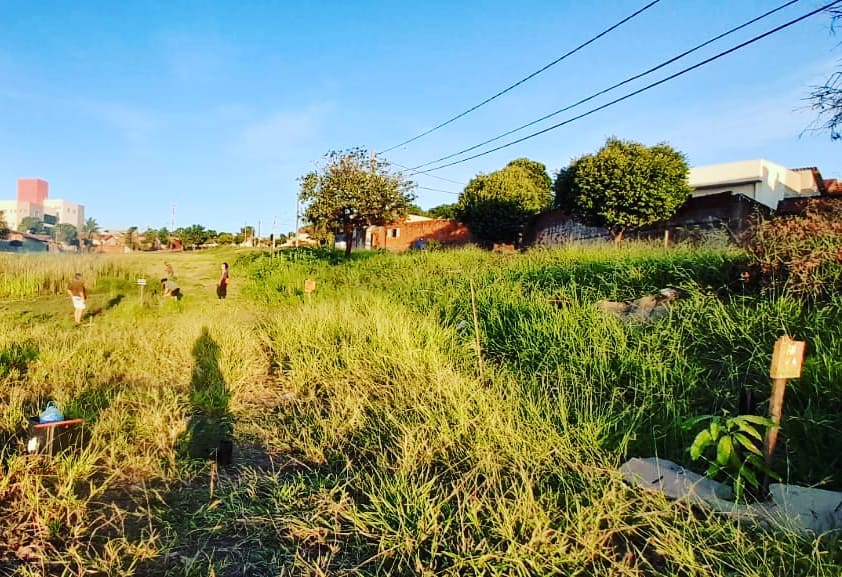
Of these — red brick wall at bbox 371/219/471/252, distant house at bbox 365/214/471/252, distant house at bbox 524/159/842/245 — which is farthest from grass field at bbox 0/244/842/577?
red brick wall at bbox 371/219/471/252

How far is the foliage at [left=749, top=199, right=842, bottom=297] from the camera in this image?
3.75 meters

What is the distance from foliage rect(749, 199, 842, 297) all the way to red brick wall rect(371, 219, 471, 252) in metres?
18.7

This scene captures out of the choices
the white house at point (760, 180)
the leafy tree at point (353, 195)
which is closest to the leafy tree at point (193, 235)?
the leafy tree at point (353, 195)

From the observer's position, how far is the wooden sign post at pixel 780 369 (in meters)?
2.05

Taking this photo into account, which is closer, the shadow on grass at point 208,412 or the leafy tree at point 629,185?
the shadow on grass at point 208,412

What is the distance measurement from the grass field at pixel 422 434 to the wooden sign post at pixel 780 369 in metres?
0.41

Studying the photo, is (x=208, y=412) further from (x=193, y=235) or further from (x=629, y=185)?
(x=193, y=235)

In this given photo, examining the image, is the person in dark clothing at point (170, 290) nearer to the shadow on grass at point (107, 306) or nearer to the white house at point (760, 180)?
the shadow on grass at point (107, 306)

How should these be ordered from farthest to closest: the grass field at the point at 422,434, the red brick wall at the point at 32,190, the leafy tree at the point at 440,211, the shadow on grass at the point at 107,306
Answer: the red brick wall at the point at 32,190
the leafy tree at the point at 440,211
the shadow on grass at the point at 107,306
the grass field at the point at 422,434

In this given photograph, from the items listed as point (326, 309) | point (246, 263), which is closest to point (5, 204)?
point (246, 263)

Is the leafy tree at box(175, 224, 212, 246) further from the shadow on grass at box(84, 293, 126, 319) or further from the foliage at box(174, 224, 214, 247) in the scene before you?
the shadow on grass at box(84, 293, 126, 319)

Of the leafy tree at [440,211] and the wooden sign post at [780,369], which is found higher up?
the leafy tree at [440,211]

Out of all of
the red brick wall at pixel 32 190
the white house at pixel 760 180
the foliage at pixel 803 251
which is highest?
the red brick wall at pixel 32 190

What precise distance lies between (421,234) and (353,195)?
11430 mm
